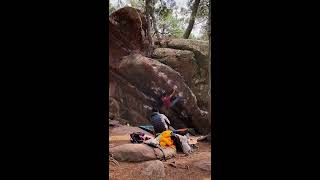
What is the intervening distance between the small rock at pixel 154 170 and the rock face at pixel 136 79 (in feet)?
13.5

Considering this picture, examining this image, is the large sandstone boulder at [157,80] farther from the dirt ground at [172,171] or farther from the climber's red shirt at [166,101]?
the dirt ground at [172,171]

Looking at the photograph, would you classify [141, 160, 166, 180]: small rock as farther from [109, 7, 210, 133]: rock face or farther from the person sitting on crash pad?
[109, 7, 210, 133]: rock face

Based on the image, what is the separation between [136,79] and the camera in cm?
949

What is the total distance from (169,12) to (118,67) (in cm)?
414

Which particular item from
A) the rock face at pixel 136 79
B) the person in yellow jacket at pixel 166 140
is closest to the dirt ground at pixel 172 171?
the person in yellow jacket at pixel 166 140

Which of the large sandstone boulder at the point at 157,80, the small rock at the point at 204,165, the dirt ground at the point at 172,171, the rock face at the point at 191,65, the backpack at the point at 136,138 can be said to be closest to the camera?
the dirt ground at the point at 172,171

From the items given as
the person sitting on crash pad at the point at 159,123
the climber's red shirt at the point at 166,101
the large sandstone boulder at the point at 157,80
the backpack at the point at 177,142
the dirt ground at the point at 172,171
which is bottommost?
the dirt ground at the point at 172,171

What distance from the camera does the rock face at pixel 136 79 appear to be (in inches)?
367

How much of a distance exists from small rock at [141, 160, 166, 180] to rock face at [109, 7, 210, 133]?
4.12 m

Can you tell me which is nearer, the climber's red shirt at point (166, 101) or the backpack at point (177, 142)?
the backpack at point (177, 142)

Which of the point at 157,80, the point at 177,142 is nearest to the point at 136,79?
the point at 157,80
